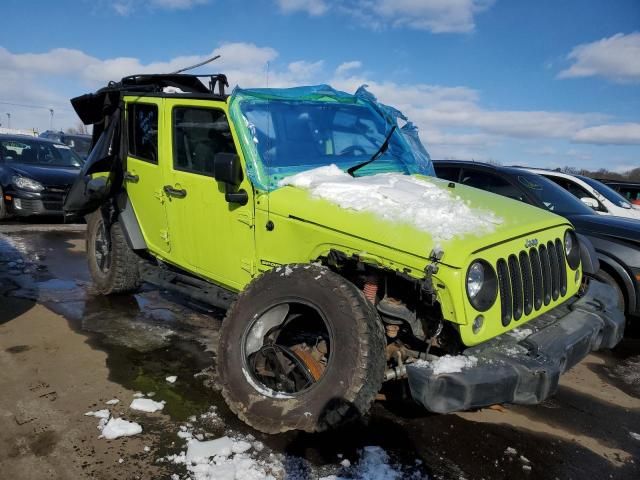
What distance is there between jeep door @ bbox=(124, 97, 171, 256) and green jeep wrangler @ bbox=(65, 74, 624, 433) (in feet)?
0.08

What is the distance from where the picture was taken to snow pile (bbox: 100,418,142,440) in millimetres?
2988

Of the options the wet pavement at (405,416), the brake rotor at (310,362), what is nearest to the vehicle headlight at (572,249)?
the wet pavement at (405,416)

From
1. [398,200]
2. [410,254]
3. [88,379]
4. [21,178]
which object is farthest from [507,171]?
[21,178]

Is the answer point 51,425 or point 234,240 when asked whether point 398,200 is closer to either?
point 234,240

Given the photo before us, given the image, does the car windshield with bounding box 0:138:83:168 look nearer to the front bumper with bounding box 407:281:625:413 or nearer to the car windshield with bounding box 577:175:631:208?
the car windshield with bounding box 577:175:631:208

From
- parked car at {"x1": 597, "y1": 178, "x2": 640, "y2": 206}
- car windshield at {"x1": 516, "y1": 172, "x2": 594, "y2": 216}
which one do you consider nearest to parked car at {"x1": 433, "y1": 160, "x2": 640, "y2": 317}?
car windshield at {"x1": 516, "y1": 172, "x2": 594, "y2": 216}

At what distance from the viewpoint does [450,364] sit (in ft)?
8.80

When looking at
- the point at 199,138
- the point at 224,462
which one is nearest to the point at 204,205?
the point at 199,138

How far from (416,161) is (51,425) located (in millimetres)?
3473

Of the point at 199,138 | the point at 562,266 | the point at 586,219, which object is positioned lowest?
the point at 562,266

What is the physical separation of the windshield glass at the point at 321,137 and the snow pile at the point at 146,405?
1.64 metres

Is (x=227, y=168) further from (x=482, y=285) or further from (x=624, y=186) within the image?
(x=624, y=186)

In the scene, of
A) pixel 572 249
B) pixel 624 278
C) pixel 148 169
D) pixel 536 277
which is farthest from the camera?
pixel 624 278

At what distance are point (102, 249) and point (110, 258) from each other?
31 centimetres
